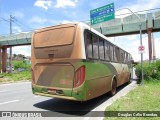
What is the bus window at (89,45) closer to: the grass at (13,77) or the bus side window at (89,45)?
the bus side window at (89,45)

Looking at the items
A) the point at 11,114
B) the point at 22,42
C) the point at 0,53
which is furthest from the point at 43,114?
the point at 0,53

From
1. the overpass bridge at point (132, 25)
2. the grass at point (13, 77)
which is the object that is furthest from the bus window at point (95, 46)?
the overpass bridge at point (132, 25)

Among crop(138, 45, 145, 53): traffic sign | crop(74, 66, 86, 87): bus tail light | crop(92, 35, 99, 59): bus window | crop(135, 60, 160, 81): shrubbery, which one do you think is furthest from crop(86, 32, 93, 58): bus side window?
crop(135, 60, 160, 81): shrubbery

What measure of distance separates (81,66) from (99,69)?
1895 millimetres

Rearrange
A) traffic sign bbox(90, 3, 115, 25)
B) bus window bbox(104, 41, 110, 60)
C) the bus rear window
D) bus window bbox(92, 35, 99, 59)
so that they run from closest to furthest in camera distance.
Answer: the bus rear window, bus window bbox(92, 35, 99, 59), bus window bbox(104, 41, 110, 60), traffic sign bbox(90, 3, 115, 25)

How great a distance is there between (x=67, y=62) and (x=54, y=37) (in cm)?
118

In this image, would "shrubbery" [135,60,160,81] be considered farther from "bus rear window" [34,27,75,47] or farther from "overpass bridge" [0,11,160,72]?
"bus rear window" [34,27,75,47]

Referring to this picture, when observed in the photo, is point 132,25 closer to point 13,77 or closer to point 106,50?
point 13,77

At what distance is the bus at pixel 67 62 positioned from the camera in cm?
795

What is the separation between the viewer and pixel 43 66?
870cm

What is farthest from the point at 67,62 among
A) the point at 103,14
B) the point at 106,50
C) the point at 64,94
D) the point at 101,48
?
the point at 103,14

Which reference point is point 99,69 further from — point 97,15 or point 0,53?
point 0,53

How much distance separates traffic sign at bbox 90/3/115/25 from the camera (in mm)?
20656

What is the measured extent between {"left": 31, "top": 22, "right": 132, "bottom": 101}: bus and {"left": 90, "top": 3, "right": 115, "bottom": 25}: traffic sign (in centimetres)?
1172
